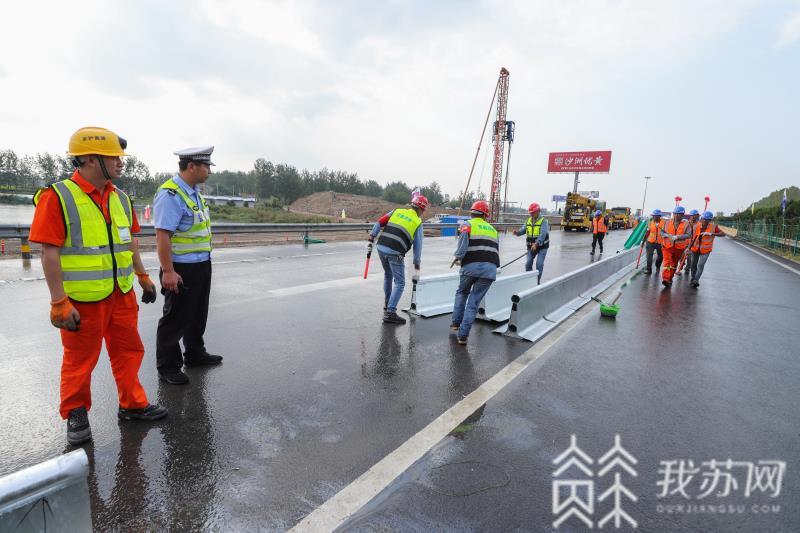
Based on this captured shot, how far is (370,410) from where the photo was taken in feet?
11.7

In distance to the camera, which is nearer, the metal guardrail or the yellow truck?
the metal guardrail

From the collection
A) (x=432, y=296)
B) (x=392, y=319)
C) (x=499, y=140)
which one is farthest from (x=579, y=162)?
(x=392, y=319)

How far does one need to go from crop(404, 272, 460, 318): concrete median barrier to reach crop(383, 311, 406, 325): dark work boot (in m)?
0.48

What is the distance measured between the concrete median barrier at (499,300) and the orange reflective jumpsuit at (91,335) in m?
4.51

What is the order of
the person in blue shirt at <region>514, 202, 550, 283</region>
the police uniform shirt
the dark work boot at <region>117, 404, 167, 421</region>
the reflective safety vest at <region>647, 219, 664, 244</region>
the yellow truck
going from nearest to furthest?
the dark work boot at <region>117, 404, 167, 421</region> → the police uniform shirt → the person in blue shirt at <region>514, 202, 550, 283</region> → the reflective safety vest at <region>647, 219, 664, 244</region> → the yellow truck

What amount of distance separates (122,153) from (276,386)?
2.26 m

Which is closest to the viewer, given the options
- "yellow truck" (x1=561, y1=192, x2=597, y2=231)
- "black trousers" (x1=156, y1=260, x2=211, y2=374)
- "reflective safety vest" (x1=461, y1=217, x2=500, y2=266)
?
"black trousers" (x1=156, y1=260, x2=211, y2=374)

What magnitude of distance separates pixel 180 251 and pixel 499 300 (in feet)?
15.1

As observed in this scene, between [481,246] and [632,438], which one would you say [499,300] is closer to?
[481,246]

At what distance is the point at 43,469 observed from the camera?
1.43 metres

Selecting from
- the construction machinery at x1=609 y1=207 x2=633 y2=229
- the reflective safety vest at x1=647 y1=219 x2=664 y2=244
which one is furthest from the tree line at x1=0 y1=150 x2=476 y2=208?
the reflective safety vest at x1=647 y1=219 x2=664 y2=244

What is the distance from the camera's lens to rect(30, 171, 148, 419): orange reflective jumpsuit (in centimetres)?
264

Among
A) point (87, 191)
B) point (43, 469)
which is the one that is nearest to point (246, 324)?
point (87, 191)

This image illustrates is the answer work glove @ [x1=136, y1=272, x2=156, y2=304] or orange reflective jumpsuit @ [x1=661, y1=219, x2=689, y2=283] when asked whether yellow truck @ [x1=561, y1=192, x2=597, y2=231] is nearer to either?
orange reflective jumpsuit @ [x1=661, y1=219, x2=689, y2=283]
